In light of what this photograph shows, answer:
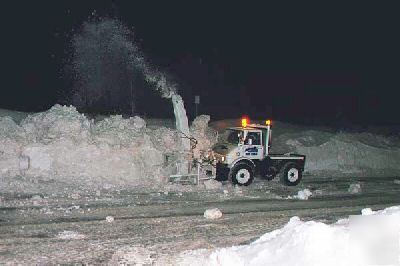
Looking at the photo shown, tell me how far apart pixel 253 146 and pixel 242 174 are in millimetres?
1023

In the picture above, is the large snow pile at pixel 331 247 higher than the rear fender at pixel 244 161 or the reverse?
the reverse

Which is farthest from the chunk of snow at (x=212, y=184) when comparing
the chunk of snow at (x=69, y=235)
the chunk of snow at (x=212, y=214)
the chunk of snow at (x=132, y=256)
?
the chunk of snow at (x=132, y=256)

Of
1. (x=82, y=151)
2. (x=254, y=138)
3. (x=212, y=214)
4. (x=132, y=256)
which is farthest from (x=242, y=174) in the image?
(x=132, y=256)

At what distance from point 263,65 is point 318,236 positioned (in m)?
38.3

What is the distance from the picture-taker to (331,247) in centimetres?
685

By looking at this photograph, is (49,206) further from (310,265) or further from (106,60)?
(106,60)

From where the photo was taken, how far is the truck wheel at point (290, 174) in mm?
16031

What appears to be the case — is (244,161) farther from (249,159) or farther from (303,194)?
(303,194)

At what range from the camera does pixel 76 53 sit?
106 ft

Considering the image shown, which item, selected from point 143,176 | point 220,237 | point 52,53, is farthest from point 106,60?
point 220,237

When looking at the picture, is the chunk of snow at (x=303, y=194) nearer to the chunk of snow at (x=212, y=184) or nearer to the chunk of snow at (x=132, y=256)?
the chunk of snow at (x=212, y=184)

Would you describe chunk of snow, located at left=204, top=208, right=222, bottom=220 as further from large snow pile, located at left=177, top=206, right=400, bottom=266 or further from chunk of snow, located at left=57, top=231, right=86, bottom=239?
large snow pile, located at left=177, top=206, right=400, bottom=266

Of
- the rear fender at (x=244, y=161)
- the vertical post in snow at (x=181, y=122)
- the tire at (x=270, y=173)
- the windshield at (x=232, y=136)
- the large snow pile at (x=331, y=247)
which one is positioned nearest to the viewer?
the large snow pile at (x=331, y=247)

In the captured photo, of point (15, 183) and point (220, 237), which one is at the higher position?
point (15, 183)
